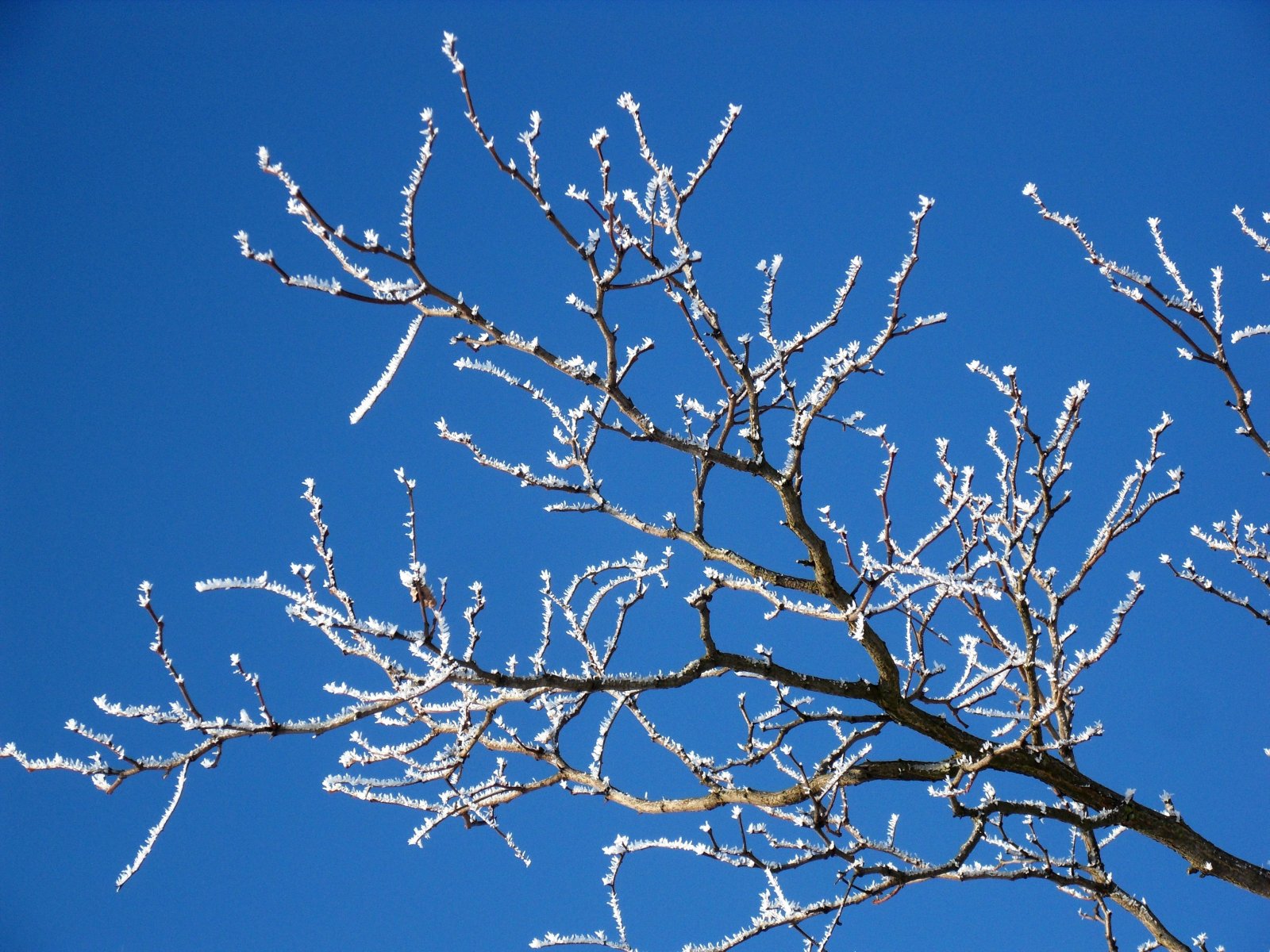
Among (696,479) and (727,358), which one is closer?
(727,358)

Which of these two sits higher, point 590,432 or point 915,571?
point 590,432

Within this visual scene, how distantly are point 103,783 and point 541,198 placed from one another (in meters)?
1.84

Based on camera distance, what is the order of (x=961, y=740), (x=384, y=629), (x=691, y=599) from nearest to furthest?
(x=384, y=629) → (x=691, y=599) → (x=961, y=740)

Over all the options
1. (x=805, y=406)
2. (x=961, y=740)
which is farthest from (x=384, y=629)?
(x=961, y=740)

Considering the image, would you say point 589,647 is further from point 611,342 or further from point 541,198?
point 541,198

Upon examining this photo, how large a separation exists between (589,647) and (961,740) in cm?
129

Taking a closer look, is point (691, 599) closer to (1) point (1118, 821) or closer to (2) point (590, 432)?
(2) point (590, 432)

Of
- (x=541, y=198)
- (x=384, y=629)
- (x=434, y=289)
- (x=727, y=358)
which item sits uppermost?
(x=727, y=358)

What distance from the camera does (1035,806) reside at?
320 cm

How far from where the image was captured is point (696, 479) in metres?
3.16

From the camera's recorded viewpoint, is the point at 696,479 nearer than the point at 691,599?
No

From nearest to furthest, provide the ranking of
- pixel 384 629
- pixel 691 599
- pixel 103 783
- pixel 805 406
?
pixel 384 629 < pixel 103 783 < pixel 691 599 < pixel 805 406

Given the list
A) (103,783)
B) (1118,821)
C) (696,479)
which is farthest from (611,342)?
(1118,821)

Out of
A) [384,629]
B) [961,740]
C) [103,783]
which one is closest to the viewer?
[384,629]
